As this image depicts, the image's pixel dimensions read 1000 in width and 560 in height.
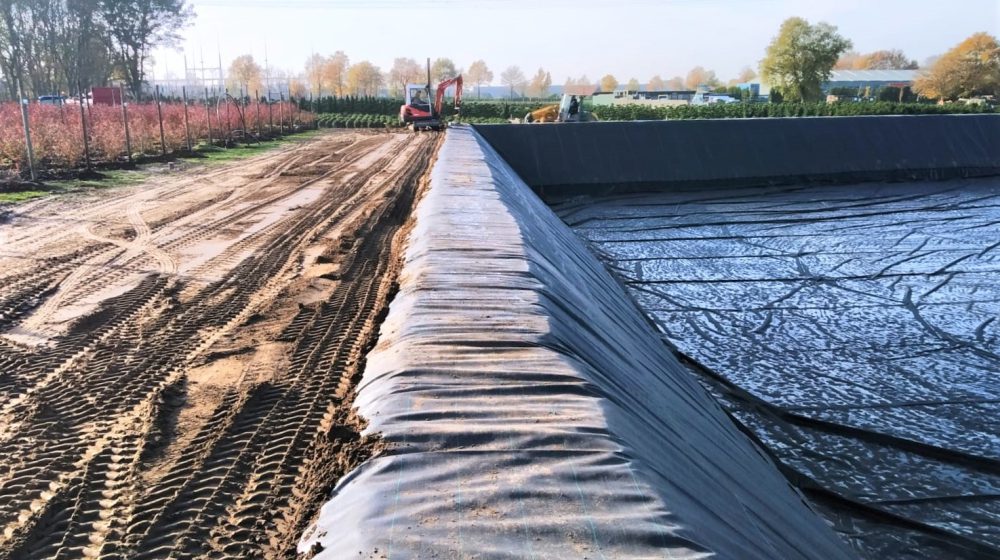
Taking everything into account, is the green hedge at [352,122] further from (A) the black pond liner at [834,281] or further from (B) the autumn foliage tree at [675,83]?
(B) the autumn foliage tree at [675,83]

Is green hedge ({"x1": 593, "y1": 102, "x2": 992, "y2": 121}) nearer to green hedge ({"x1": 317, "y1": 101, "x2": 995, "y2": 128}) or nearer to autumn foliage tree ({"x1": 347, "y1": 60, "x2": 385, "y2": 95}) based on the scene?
green hedge ({"x1": 317, "y1": 101, "x2": 995, "y2": 128})

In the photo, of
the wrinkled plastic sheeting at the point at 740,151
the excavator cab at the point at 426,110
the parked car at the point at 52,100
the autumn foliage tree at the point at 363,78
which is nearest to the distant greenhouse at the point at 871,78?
the autumn foliage tree at the point at 363,78

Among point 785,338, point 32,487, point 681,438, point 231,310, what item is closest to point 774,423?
point 785,338

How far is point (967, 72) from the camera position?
51.8 metres

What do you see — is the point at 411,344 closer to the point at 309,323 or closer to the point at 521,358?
the point at 521,358

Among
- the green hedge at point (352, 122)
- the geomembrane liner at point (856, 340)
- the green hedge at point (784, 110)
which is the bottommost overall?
the geomembrane liner at point (856, 340)

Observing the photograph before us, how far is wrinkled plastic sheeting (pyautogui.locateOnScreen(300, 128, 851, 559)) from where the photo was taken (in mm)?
2082

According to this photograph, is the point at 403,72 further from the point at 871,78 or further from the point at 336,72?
the point at 871,78

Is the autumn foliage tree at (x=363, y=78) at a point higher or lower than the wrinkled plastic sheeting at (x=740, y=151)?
higher

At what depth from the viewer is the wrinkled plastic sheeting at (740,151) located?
16.2 m

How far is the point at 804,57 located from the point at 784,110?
18.1 meters

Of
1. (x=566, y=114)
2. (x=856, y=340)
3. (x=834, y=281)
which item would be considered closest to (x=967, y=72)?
(x=566, y=114)

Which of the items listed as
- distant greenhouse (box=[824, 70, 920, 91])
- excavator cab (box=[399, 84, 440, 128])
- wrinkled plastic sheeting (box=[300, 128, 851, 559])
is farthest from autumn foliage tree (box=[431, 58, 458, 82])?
wrinkled plastic sheeting (box=[300, 128, 851, 559])

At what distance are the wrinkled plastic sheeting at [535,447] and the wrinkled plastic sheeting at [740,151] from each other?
11.6m
